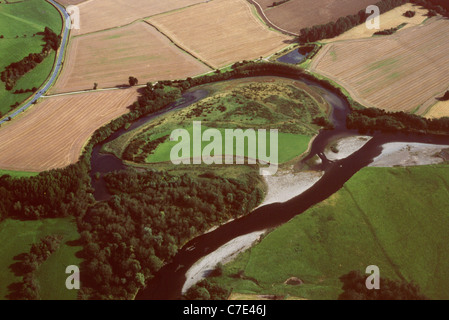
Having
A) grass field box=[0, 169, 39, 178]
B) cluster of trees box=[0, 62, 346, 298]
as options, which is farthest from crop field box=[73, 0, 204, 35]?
cluster of trees box=[0, 62, 346, 298]

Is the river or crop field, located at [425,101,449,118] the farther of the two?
crop field, located at [425,101,449,118]

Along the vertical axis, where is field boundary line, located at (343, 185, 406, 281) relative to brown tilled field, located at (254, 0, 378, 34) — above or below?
below

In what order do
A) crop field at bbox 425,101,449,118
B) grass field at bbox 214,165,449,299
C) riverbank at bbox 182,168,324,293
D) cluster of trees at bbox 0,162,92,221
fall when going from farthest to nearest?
crop field at bbox 425,101,449,118
cluster of trees at bbox 0,162,92,221
riverbank at bbox 182,168,324,293
grass field at bbox 214,165,449,299

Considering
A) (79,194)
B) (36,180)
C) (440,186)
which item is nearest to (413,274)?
(440,186)

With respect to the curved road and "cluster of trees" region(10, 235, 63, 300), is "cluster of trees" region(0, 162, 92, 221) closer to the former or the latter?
"cluster of trees" region(10, 235, 63, 300)

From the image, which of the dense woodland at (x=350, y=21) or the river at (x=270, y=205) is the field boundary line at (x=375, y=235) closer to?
the river at (x=270, y=205)

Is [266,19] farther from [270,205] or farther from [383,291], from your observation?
[383,291]
